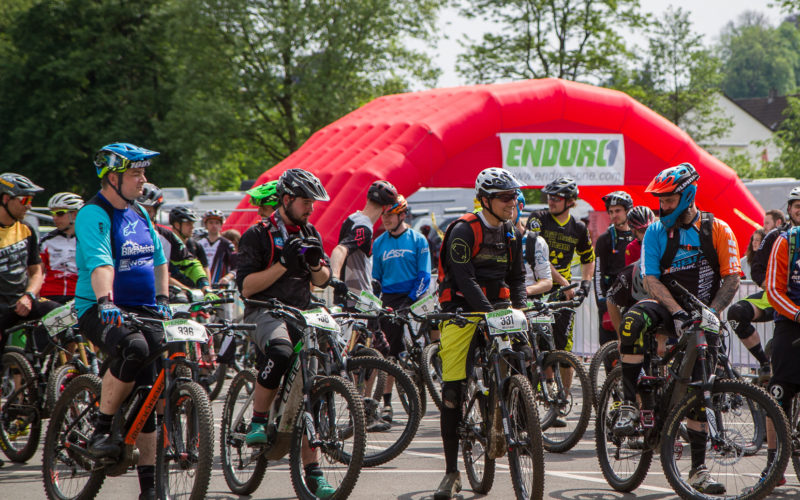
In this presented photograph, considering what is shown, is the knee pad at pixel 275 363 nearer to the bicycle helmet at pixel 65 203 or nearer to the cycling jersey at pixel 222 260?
the bicycle helmet at pixel 65 203

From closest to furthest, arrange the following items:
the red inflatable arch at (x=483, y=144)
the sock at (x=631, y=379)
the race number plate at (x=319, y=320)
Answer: the race number plate at (x=319, y=320) < the sock at (x=631, y=379) < the red inflatable arch at (x=483, y=144)

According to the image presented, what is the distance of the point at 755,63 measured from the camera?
401 feet

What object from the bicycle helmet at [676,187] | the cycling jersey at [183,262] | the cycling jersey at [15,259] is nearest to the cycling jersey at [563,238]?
the bicycle helmet at [676,187]

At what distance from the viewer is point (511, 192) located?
611 centimetres

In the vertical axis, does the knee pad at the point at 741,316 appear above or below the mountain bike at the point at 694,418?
above

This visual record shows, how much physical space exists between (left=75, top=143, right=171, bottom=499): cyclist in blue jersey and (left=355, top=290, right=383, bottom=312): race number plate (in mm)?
2935

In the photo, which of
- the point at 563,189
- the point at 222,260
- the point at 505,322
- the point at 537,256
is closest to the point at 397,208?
the point at 537,256

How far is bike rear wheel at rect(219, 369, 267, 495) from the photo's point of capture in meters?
6.27

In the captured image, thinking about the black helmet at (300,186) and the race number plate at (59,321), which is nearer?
the black helmet at (300,186)

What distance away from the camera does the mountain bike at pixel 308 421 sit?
570 centimetres

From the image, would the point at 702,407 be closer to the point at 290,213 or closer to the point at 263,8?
the point at 290,213

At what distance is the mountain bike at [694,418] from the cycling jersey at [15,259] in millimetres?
4534

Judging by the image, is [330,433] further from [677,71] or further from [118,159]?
[677,71]

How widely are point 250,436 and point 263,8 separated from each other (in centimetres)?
3284
